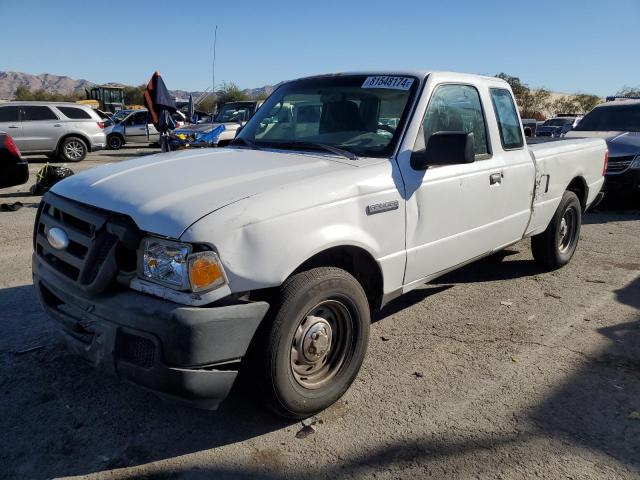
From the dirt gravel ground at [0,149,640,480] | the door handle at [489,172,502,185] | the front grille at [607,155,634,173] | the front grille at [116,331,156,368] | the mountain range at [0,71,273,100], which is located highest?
the mountain range at [0,71,273,100]

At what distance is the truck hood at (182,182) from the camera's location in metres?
2.43

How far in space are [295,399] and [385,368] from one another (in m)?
0.95

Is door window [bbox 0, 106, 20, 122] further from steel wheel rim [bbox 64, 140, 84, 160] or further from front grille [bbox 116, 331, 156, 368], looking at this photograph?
front grille [bbox 116, 331, 156, 368]

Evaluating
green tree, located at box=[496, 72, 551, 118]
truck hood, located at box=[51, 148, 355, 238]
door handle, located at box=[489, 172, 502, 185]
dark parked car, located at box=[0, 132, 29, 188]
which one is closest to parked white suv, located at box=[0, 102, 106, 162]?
dark parked car, located at box=[0, 132, 29, 188]

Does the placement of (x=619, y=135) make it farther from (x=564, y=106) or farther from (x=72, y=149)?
(x=564, y=106)

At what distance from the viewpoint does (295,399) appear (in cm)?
274

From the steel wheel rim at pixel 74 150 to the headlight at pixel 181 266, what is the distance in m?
15.2

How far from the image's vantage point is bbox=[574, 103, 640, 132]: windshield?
32.0 feet

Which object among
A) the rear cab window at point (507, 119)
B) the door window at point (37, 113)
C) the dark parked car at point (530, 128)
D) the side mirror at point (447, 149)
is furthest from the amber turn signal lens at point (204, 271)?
the dark parked car at point (530, 128)

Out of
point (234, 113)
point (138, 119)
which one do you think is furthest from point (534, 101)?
point (234, 113)

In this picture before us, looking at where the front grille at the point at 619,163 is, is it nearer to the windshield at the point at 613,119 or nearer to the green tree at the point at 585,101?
the windshield at the point at 613,119

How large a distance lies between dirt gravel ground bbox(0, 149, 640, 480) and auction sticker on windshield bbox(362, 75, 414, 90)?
1.85 metres

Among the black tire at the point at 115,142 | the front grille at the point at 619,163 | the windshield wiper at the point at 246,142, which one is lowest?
the black tire at the point at 115,142

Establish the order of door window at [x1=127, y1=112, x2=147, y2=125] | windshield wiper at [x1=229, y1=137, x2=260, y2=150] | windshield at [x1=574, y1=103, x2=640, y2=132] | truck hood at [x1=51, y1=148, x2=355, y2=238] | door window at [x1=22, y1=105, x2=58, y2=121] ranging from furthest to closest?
door window at [x1=127, y1=112, x2=147, y2=125] → door window at [x1=22, y1=105, x2=58, y2=121] → windshield at [x1=574, y1=103, x2=640, y2=132] → windshield wiper at [x1=229, y1=137, x2=260, y2=150] → truck hood at [x1=51, y1=148, x2=355, y2=238]
